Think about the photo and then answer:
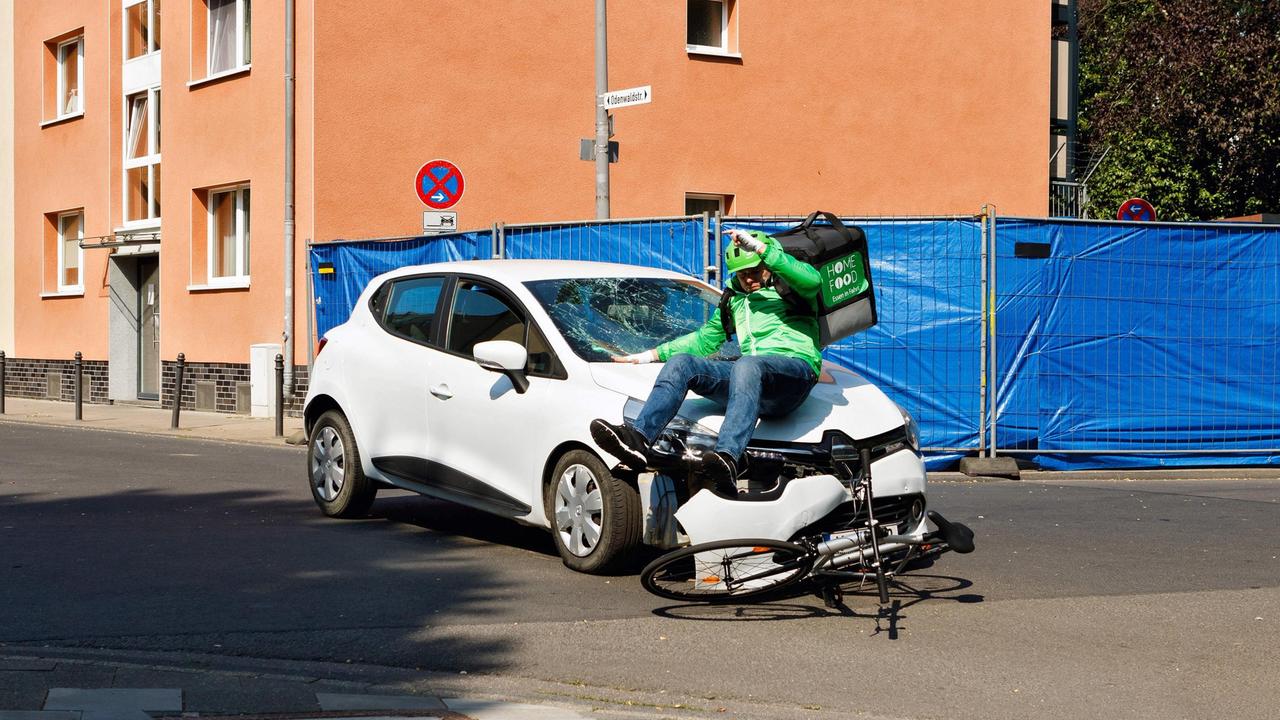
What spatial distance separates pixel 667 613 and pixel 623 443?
79 centimetres

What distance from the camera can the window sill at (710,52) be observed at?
2304cm

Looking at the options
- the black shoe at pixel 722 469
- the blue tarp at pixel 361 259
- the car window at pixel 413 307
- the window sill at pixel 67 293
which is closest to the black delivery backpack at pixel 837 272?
the black shoe at pixel 722 469

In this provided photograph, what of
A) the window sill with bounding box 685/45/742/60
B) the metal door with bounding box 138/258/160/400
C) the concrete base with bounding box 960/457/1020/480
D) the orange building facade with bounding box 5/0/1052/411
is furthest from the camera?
the metal door with bounding box 138/258/160/400

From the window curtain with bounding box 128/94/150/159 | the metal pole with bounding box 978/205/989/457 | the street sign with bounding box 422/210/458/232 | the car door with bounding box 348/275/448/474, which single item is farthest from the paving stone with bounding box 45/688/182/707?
the window curtain with bounding box 128/94/150/159

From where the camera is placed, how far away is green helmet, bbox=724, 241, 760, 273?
7.25 meters

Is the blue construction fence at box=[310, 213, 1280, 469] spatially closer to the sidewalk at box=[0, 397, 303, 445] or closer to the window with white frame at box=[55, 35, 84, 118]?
the sidewalk at box=[0, 397, 303, 445]

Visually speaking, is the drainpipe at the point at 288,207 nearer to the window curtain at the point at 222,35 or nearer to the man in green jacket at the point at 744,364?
the window curtain at the point at 222,35

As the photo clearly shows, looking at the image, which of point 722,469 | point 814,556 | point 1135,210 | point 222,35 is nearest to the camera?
point 814,556

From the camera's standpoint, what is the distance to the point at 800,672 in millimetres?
5727

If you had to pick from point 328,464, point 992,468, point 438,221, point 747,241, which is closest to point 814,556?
point 747,241

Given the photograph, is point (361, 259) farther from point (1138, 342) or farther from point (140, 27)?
point (140, 27)

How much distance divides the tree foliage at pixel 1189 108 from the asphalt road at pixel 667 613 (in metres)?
23.1

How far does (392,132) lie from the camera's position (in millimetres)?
20406

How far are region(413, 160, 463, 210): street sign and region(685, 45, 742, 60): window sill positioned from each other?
768cm
